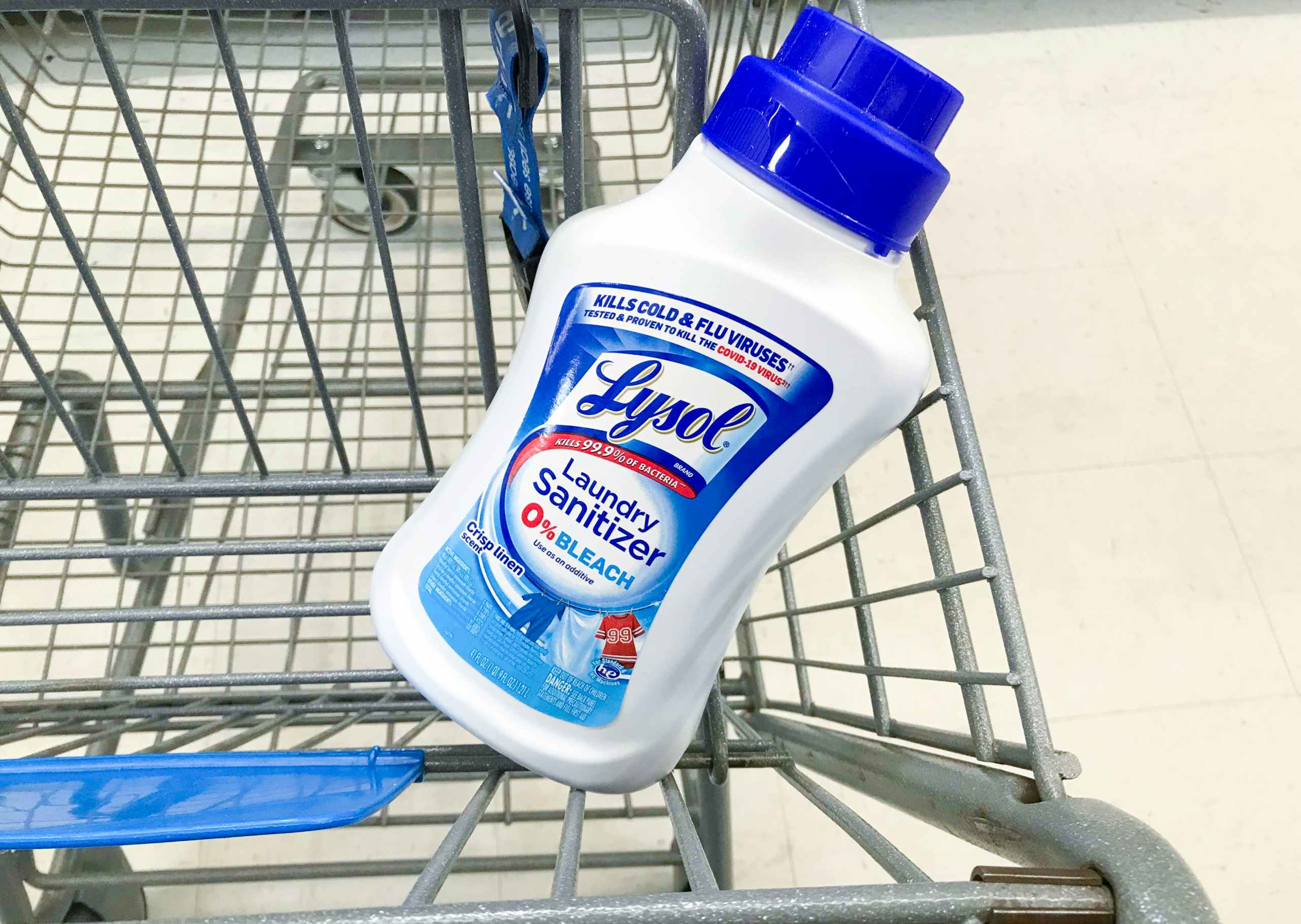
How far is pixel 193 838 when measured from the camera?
328mm

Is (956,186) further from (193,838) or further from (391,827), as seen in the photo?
(193,838)

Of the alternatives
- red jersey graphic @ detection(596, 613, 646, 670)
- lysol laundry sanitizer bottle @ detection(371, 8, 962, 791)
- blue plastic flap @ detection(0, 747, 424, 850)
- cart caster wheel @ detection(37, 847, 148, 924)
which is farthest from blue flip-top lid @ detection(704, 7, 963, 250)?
cart caster wheel @ detection(37, 847, 148, 924)

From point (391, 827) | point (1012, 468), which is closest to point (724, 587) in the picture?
point (391, 827)

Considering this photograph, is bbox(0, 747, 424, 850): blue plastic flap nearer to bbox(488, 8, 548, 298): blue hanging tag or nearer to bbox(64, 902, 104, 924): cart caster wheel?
bbox(488, 8, 548, 298): blue hanging tag

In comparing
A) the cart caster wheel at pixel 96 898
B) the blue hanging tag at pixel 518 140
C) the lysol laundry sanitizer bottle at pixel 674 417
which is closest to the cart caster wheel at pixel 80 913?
the cart caster wheel at pixel 96 898

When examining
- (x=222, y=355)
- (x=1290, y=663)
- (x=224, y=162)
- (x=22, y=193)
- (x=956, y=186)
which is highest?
(x=22, y=193)

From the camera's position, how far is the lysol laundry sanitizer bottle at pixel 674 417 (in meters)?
0.32

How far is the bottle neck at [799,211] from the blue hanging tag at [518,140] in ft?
0.22

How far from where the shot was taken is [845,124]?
31 cm

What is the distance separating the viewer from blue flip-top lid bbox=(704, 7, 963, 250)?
312mm

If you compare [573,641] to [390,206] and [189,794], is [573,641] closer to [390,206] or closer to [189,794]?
[189,794]

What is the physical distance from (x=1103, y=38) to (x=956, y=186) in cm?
38

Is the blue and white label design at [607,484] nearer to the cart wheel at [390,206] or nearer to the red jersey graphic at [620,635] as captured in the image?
the red jersey graphic at [620,635]

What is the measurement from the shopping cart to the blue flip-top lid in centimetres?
4
